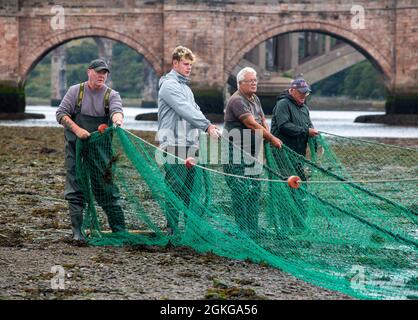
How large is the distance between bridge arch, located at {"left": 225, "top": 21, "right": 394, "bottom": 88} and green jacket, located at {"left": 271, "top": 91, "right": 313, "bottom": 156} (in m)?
27.6

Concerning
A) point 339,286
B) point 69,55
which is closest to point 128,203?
point 339,286

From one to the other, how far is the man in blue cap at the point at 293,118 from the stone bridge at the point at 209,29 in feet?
87.5

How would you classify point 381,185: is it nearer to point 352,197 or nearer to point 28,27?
point 352,197

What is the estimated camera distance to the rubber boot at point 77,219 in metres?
9.52

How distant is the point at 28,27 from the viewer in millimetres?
37719

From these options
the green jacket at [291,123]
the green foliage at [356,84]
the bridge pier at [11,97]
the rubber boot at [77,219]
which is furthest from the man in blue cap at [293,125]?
the green foliage at [356,84]

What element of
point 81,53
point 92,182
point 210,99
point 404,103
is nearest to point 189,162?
point 92,182

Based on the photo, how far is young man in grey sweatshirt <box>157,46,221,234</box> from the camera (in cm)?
928

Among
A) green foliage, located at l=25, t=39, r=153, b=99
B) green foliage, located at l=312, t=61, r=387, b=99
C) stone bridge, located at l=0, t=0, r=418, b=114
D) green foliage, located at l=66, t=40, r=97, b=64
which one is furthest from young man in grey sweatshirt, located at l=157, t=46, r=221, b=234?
green foliage, located at l=66, t=40, r=97, b=64

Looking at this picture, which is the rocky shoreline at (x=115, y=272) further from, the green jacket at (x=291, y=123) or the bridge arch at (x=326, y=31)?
the bridge arch at (x=326, y=31)

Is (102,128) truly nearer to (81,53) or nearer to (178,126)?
(178,126)

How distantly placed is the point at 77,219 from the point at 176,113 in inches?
45.0

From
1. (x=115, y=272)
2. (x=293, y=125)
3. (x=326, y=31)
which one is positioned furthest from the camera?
(x=326, y=31)

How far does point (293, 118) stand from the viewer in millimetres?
10344
